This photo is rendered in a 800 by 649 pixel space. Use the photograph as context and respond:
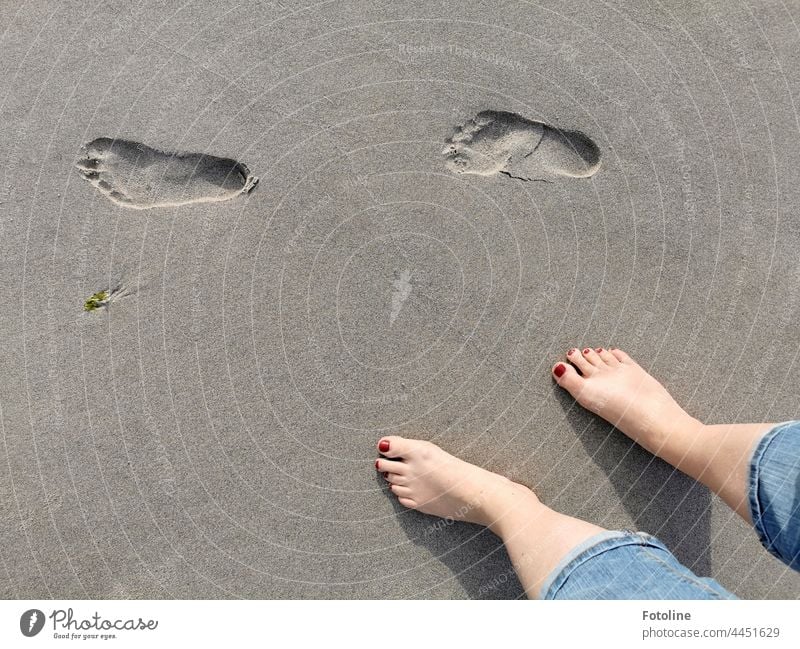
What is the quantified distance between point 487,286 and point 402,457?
2.52 feet

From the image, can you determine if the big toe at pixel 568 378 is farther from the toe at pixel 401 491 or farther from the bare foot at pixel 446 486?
the toe at pixel 401 491

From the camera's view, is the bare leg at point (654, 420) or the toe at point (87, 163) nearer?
the bare leg at point (654, 420)

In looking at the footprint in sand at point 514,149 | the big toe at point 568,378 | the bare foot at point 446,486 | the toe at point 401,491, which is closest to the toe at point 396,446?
the bare foot at point 446,486

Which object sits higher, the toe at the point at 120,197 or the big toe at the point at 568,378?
the toe at the point at 120,197

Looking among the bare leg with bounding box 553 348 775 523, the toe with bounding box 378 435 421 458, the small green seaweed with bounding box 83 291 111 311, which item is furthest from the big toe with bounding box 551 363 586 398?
the small green seaweed with bounding box 83 291 111 311

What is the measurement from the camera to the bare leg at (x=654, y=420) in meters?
2.22

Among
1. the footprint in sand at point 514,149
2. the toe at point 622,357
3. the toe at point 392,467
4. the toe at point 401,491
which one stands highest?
the footprint in sand at point 514,149

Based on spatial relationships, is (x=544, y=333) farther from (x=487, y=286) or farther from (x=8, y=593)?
(x=8, y=593)

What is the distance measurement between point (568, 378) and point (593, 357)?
14cm

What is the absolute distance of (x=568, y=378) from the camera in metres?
2.38

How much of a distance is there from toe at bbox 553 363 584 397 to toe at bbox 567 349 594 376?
0.02 metres

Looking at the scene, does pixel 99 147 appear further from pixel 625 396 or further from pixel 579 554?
pixel 579 554

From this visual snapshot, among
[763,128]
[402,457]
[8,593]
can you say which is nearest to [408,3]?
[763,128]

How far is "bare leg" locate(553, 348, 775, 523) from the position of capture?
222cm
